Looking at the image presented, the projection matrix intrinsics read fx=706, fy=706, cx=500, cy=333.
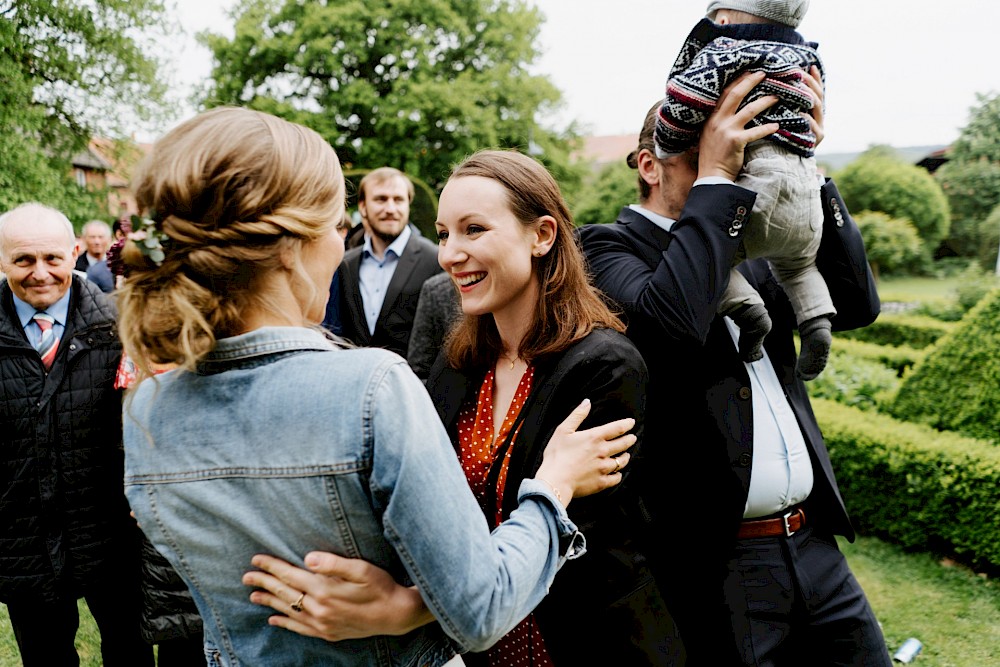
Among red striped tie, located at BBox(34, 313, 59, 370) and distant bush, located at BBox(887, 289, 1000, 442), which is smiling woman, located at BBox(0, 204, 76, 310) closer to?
red striped tie, located at BBox(34, 313, 59, 370)

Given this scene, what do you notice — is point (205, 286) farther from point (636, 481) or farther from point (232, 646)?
point (636, 481)

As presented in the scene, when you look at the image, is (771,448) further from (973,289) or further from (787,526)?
(973,289)

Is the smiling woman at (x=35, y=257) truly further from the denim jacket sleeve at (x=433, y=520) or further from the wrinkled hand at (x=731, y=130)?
the wrinkled hand at (x=731, y=130)

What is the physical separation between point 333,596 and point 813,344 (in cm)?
164

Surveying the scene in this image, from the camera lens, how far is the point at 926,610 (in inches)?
173

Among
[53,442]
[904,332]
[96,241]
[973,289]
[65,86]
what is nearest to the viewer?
[53,442]

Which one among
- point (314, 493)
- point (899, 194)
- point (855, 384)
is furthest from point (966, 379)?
point (899, 194)

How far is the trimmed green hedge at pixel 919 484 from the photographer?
15.5 feet

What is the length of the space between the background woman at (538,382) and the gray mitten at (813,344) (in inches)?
27.0

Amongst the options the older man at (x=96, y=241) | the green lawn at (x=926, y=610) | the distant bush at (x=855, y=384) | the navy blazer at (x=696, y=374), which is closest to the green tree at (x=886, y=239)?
the distant bush at (x=855, y=384)

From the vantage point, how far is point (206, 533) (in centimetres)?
124

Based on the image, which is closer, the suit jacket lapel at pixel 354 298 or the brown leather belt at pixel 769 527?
the brown leather belt at pixel 769 527

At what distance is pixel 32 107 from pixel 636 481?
17027 millimetres

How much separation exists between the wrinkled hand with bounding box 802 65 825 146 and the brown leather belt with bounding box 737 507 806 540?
44.5 inches
